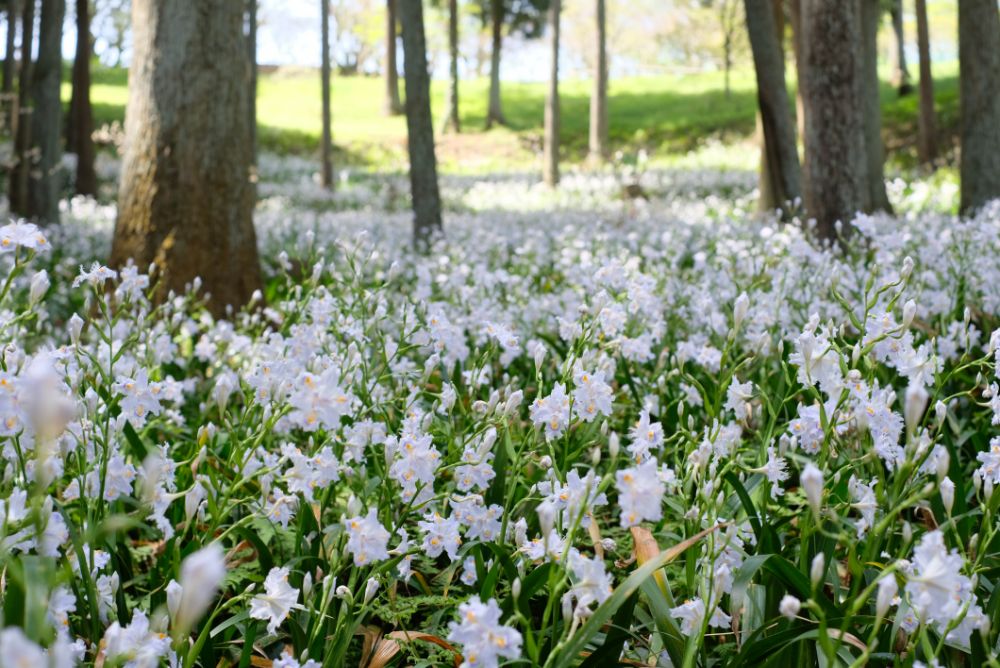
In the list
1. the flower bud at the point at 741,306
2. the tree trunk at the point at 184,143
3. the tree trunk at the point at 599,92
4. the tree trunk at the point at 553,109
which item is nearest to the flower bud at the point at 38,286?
the flower bud at the point at 741,306

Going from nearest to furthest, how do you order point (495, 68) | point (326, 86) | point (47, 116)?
point (47, 116) < point (326, 86) < point (495, 68)

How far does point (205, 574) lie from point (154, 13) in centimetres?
579

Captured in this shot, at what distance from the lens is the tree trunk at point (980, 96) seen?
8266 millimetres

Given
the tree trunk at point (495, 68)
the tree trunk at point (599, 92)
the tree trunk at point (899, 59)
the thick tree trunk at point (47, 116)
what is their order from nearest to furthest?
the thick tree trunk at point (47, 116), the tree trunk at point (599, 92), the tree trunk at point (899, 59), the tree trunk at point (495, 68)

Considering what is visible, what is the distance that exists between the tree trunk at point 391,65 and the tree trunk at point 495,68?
3434mm

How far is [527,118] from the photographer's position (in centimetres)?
3394

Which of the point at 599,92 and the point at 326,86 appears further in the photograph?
the point at 599,92

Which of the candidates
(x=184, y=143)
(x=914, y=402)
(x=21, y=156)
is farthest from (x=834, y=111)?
(x=21, y=156)

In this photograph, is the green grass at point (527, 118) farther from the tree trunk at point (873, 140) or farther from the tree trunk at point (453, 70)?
the tree trunk at point (873, 140)

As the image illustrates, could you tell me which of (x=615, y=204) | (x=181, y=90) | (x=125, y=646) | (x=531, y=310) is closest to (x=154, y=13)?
(x=181, y=90)

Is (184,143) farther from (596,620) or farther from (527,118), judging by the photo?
(527,118)

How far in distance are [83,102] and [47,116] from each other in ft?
14.6

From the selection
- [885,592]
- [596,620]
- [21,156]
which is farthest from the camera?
[21,156]

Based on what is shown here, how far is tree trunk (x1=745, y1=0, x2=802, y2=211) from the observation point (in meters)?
9.12
